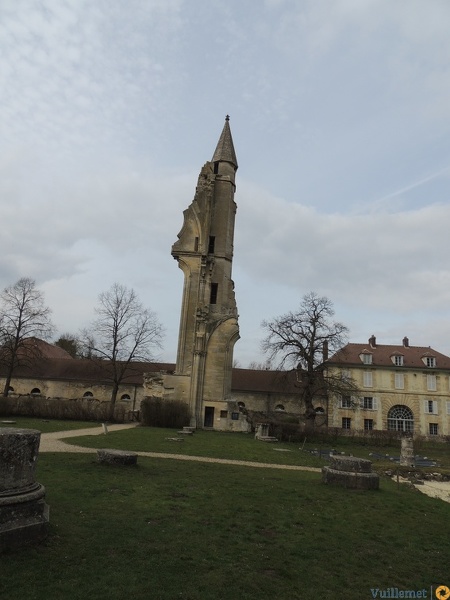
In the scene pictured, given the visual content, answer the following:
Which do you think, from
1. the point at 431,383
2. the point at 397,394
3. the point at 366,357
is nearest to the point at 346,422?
the point at 397,394

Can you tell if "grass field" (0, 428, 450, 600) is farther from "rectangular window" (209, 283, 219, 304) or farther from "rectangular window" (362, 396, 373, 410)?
"rectangular window" (362, 396, 373, 410)

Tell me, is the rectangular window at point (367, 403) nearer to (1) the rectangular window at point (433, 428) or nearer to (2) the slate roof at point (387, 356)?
(2) the slate roof at point (387, 356)

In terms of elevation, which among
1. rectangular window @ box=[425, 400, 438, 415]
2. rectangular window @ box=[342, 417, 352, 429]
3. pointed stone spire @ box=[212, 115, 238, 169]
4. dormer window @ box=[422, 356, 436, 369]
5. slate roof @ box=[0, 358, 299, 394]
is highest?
pointed stone spire @ box=[212, 115, 238, 169]

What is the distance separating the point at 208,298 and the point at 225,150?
544 inches

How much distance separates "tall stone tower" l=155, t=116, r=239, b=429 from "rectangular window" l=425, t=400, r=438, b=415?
21.0 m

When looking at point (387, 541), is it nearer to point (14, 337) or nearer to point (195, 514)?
point (195, 514)

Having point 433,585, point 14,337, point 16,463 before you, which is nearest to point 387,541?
point 433,585

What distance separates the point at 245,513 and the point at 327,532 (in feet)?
4.56

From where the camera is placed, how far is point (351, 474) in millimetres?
10172

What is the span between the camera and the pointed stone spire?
37.3m

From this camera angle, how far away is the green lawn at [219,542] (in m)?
4.28

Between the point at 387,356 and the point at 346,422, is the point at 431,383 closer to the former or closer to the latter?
the point at 387,356
